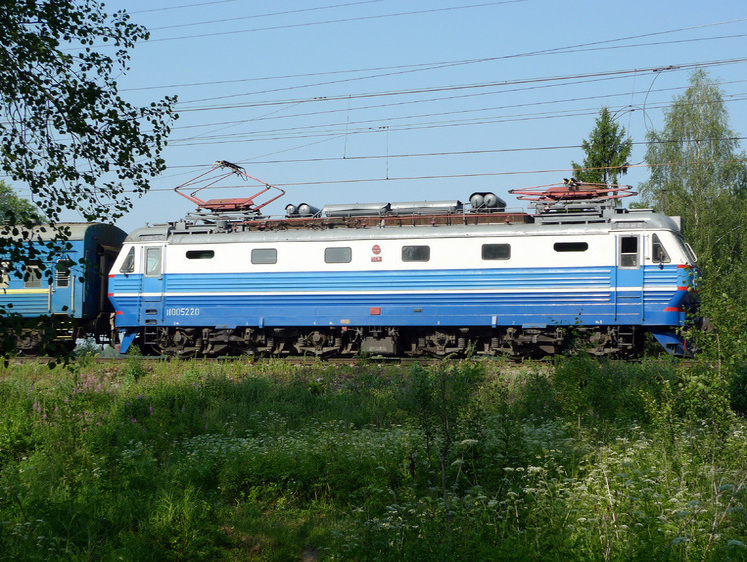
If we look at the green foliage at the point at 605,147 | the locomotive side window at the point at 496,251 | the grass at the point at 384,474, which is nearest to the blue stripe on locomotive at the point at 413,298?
the locomotive side window at the point at 496,251

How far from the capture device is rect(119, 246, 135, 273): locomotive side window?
2008 cm

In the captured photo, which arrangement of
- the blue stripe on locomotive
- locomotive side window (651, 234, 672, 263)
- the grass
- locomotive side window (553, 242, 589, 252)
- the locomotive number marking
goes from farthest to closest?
the locomotive number marking
locomotive side window (553, 242, 589, 252)
the blue stripe on locomotive
locomotive side window (651, 234, 672, 263)
the grass

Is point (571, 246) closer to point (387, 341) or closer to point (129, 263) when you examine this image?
point (387, 341)

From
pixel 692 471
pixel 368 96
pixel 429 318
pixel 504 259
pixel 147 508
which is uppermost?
pixel 368 96

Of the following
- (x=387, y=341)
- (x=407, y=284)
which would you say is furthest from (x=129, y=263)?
(x=407, y=284)

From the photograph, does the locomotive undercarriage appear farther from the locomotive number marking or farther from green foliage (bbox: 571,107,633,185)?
green foliage (bbox: 571,107,633,185)

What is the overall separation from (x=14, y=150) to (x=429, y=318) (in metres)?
12.1

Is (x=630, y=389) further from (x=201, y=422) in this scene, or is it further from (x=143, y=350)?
(x=143, y=350)

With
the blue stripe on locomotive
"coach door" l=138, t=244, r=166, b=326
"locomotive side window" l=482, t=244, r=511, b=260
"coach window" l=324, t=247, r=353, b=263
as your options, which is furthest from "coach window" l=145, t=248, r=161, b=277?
"locomotive side window" l=482, t=244, r=511, b=260

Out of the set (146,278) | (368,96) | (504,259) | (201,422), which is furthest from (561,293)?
(146,278)

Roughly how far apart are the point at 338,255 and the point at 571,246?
5790 millimetres

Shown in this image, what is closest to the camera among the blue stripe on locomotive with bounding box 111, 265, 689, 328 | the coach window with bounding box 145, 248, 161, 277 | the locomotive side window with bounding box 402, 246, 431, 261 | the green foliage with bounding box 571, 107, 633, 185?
the blue stripe on locomotive with bounding box 111, 265, 689, 328

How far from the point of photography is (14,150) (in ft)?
24.5

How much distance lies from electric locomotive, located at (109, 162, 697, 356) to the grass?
4.16 metres
